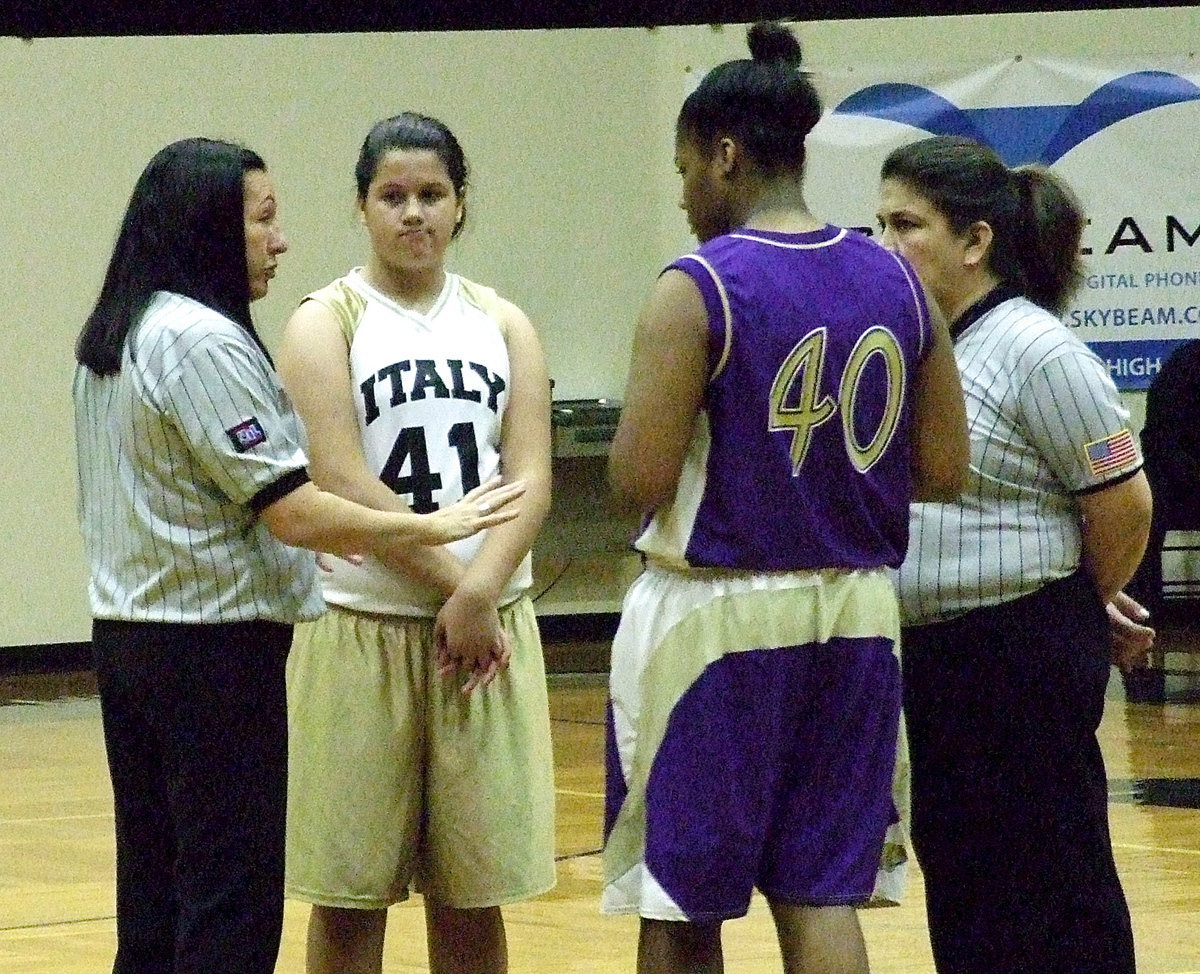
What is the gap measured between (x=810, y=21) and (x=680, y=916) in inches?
287

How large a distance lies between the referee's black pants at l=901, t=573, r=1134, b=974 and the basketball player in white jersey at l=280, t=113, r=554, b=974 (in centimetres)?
65

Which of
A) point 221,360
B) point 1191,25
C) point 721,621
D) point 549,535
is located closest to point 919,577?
point 721,621

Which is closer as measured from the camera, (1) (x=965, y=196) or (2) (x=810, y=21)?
(1) (x=965, y=196)

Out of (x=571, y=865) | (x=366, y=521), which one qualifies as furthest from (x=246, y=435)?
(x=571, y=865)

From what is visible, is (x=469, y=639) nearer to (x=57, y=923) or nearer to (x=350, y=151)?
(x=57, y=923)

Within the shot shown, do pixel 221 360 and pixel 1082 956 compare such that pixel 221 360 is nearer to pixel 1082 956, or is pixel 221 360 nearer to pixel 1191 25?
pixel 1082 956

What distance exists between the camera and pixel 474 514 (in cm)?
294

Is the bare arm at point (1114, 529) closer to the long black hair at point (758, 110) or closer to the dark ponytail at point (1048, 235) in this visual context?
the dark ponytail at point (1048, 235)

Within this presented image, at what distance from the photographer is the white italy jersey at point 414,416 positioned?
3158 millimetres

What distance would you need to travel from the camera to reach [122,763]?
2863 millimetres

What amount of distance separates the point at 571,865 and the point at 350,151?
484 cm

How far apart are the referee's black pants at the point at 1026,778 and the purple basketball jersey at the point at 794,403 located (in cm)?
47

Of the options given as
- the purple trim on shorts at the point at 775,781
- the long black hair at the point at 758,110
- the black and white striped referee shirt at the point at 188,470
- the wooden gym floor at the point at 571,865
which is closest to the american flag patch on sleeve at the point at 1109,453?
the purple trim on shorts at the point at 775,781

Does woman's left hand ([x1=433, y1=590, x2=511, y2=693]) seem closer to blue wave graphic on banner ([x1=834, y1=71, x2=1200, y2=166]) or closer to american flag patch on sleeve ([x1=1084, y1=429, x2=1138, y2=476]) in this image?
american flag patch on sleeve ([x1=1084, y1=429, x2=1138, y2=476])
